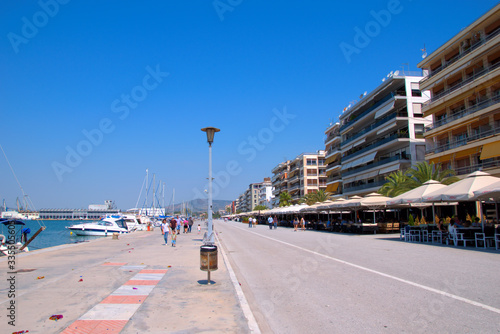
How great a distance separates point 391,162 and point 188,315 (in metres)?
45.8

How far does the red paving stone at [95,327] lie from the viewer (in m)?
5.10

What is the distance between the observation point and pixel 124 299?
23.4 feet

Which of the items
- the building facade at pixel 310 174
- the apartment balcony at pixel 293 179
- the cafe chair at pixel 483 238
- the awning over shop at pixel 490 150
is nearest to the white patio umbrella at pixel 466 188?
the cafe chair at pixel 483 238

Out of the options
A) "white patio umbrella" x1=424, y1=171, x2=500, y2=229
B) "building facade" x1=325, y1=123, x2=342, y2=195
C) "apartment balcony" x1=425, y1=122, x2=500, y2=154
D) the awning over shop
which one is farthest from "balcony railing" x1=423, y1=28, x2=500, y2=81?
"building facade" x1=325, y1=123, x2=342, y2=195

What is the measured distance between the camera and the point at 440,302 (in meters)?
6.62

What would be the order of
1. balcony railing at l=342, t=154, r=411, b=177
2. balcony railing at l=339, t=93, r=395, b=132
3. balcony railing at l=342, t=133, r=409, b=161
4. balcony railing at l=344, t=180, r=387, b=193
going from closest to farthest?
balcony railing at l=342, t=154, r=411, b=177 → balcony railing at l=342, t=133, r=409, b=161 → balcony railing at l=339, t=93, r=395, b=132 → balcony railing at l=344, t=180, r=387, b=193

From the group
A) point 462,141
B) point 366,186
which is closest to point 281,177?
point 366,186

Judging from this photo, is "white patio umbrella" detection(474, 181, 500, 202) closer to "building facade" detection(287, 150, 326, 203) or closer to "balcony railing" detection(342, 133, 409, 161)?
"balcony railing" detection(342, 133, 409, 161)

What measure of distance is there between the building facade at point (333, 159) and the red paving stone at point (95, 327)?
64.8 metres

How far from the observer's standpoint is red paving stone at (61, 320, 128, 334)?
5102 millimetres

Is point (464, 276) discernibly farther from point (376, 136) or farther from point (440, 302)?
point (376, 136)

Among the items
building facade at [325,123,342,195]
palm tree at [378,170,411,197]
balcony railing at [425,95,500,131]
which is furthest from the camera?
building facade at [325,123,342,195]

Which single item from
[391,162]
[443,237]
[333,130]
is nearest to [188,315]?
[443,237]

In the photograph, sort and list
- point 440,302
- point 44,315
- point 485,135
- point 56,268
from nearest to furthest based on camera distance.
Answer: point 44,315 → point 440,302 → point 56,268 → point 485,135
